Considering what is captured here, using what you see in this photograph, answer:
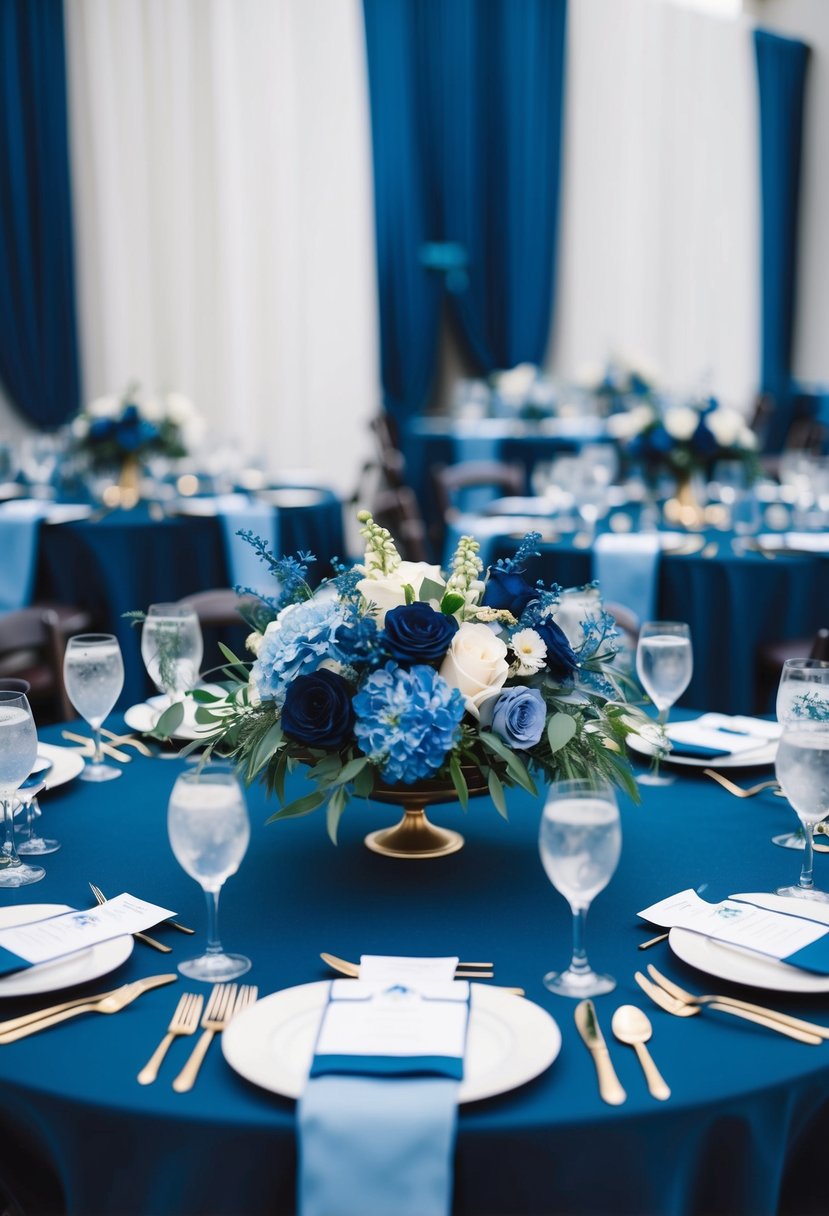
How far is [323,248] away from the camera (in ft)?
28.4

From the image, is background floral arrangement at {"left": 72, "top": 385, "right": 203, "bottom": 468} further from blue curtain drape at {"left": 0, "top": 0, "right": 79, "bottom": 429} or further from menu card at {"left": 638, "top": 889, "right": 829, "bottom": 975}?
menu card at {"left": 638, "top": 889, "right": 829, "bottom": 975}

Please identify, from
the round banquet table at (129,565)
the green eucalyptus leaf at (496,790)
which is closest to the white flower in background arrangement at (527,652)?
the green eucalyptus leaf at (496,790)

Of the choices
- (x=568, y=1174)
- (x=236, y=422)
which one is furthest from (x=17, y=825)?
(x=236, y=422)

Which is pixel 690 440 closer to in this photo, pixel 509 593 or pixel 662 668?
pixel 662 668

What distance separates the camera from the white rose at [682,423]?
4.30 meters

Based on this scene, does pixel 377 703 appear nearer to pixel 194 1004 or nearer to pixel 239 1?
pixel 194 1004

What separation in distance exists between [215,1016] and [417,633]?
478 millimetres

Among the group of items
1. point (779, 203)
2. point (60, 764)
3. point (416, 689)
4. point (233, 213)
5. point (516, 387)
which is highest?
point (779, 203)

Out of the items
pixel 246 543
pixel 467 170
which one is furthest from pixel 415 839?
pixel 467 170

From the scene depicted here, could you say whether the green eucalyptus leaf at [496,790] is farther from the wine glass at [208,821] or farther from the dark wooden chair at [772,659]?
the dark wooden chair at [772,659]

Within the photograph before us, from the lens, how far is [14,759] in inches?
60.4

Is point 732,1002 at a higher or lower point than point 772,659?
higher

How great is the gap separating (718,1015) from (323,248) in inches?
314

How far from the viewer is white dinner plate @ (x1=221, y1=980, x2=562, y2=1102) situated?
3.59 ft
